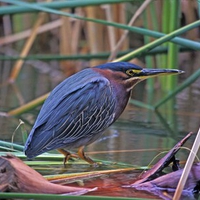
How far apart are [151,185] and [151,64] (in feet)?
9.85

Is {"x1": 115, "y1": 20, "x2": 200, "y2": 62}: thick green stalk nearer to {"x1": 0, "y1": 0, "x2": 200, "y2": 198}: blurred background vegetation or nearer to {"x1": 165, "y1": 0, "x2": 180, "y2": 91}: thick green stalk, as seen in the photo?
{"x1": 0, "y1": 0, "x2": 200, "y2": 198}: blurred background vegetation

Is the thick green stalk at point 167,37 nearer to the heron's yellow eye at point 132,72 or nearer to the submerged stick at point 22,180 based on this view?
the heron's yellow eye at point 132,72

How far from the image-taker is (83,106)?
160 inches

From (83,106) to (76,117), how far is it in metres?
0.08

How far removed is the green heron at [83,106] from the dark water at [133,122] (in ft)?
0.86

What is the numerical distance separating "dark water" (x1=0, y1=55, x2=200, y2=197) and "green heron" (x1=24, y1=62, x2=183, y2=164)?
26 centimetres

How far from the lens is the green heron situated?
3934 mm

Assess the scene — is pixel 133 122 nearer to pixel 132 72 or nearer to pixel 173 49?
pixel 173 49

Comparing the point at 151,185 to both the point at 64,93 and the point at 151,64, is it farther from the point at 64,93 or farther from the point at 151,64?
the point at 151,64

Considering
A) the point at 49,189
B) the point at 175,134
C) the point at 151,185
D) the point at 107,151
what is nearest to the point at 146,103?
the point at 175,134

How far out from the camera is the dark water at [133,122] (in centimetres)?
445

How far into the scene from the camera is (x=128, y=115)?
5.80m

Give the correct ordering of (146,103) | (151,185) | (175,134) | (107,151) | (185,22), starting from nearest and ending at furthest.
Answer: (151,185), (107,151), (175,134), (146,103), (185,22)

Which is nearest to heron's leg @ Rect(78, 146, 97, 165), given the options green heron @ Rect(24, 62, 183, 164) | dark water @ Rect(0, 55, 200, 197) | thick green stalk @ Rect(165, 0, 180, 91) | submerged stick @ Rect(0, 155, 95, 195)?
green heron @ Rect(24, 62, 183, 164)
